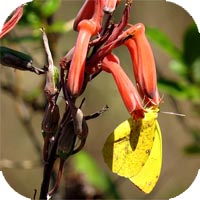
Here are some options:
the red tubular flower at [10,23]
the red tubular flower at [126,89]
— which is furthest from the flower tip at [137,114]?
the red tubular flower at [10,23]

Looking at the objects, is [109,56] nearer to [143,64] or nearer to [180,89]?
[143,64]

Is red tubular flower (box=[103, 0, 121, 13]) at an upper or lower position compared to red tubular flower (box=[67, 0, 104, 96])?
upper

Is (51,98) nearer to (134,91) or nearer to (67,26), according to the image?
(134,91)

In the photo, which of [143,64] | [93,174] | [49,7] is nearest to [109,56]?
[143,64]

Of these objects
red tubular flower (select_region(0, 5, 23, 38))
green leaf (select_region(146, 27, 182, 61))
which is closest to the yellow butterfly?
red tubular flower (select_region(0, 5, 23, 38))

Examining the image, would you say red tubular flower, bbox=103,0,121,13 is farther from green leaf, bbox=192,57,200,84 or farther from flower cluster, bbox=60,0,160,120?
green leaf, bbox=192,57,200,84

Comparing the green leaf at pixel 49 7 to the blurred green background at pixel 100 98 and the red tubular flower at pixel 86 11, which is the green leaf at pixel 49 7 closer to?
the blurred green background at pixel 100 98
